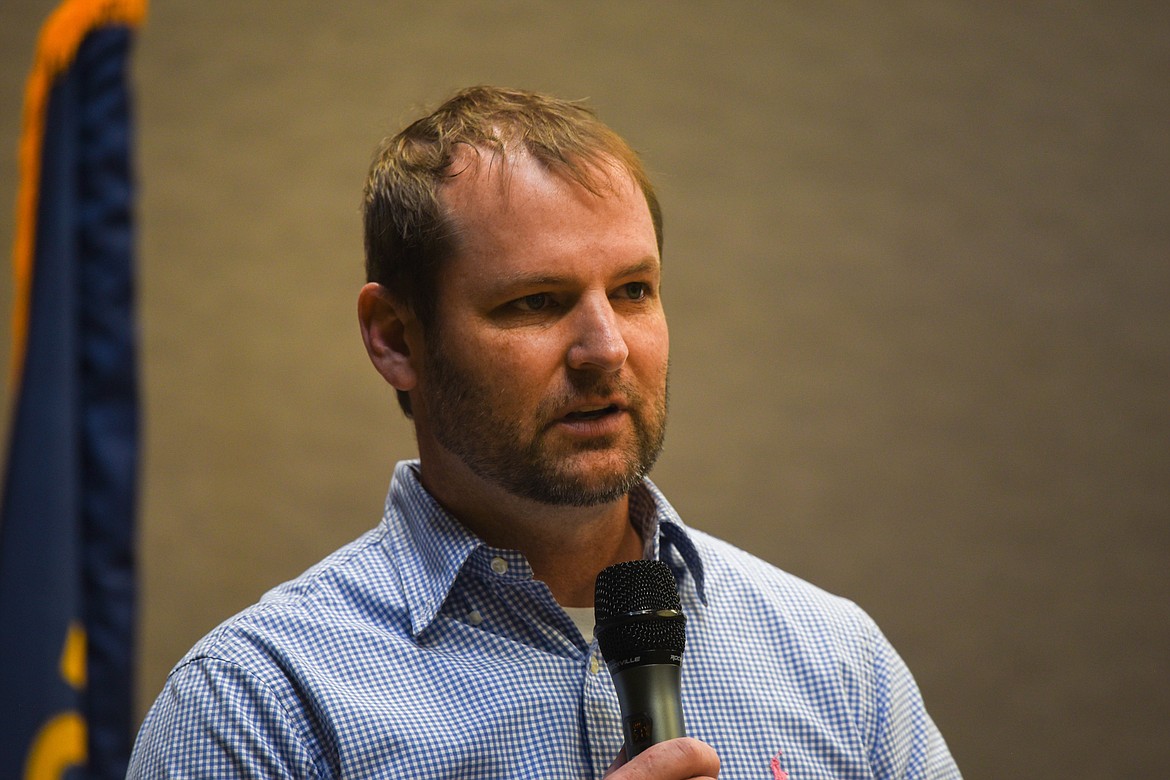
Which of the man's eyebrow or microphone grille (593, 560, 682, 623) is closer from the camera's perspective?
microphone grille (593, 560, 682, 623)

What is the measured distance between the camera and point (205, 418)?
2.62 m

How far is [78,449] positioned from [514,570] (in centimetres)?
58

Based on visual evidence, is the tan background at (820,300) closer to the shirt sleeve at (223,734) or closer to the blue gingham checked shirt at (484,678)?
the blue gingham checked shirt at (484,678)

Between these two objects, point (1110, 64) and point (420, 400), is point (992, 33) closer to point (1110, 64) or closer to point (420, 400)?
point (1110, 64)

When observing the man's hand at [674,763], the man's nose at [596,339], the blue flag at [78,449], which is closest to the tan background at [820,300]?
the blue flag at [78,449]

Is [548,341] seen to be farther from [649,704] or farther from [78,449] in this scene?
[78,449]

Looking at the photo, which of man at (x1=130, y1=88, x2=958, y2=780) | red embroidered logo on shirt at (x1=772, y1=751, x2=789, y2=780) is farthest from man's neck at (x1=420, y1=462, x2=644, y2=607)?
red embroidered logo on shirt at (x1=772, y1=751, x2=789, y2=780)

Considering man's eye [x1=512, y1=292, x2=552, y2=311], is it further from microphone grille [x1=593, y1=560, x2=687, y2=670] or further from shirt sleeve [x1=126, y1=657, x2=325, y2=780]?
shirt sleeve [x1=126, y1=657, x2=325, y2=780]

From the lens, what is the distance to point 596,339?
4.01 feet

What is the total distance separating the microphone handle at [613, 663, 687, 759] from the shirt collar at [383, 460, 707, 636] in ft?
0.86

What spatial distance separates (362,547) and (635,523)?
1.08 feet

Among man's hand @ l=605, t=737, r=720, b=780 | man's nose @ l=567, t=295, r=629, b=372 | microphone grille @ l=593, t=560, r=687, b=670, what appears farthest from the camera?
man's nose @ l=567, t=295, r=629, b=372

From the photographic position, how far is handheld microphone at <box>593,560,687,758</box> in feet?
3.34

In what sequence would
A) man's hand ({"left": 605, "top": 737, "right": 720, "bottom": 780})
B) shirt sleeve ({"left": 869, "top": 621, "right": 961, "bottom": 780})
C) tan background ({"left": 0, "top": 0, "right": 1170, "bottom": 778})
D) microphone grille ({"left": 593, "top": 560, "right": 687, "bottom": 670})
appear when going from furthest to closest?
1. tan background ({"left": 0, "top": 0, "right": 1170, "bottom": 778})
2. shirt sleeve ({"left": 869, "top": 621, "right": 961, "bottom": 780})
3. microphone grille ({"left": 593, "top": 560, "right": 687, "bottom": 670})
4. man's hand ({"left": 605, "top": 737, "right": 720, "bottom": 780})
